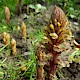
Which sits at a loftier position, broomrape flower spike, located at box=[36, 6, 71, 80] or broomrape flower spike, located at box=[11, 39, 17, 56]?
broomrape flower spike, located at box=[36, 6, 71, 80]

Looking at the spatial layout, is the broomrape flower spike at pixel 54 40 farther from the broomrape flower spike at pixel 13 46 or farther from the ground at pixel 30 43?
the broomrape flower spike at pixel 13 46

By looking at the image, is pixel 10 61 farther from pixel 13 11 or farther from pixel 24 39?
pixel 13 11

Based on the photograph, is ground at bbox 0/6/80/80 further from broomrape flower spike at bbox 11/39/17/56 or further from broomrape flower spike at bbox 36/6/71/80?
broomrape flower spike at bbox 36/6/71/80

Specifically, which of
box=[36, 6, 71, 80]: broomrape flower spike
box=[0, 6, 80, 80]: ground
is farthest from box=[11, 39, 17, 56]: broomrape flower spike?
box=[36, 6, 71, 80]: broomrape flower spike

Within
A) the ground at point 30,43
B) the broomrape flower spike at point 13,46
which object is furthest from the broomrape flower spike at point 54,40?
the broomrape flower spike at point 13,46

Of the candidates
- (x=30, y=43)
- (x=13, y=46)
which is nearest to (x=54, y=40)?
(x=13, y=46)

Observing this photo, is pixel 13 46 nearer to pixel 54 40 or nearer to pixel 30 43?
pixel 30 43

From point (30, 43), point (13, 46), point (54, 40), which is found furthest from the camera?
point (30, 43)

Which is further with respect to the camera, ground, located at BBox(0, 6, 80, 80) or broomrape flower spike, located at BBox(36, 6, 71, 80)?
ground, located at BBox(0, 6, 80, 80)
